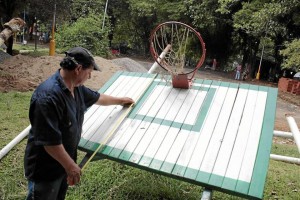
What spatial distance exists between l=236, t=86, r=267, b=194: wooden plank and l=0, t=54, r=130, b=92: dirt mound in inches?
331

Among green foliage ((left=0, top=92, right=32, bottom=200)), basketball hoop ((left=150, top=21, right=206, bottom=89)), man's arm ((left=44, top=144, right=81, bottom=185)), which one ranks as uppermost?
basketball hoop ((left=150, top=21, right=206, bottom=89))

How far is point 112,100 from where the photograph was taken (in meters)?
3.75

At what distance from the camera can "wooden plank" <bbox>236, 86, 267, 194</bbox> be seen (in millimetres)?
2805

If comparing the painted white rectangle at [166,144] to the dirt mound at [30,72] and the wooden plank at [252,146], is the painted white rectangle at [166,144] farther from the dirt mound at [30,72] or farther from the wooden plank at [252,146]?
the dirt mound at [30,72]

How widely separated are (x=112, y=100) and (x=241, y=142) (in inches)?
60.2

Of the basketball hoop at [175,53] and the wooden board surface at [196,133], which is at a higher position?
the basketball hoop at [175,53]

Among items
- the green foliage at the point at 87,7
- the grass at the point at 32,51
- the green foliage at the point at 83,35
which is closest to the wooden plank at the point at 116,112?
the green foliage at the point at 83,35

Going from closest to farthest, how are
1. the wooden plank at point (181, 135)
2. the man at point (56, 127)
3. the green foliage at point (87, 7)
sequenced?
the man at point (56, 127)
the wooden plank at point (181, 135)
the green foliage at point (87, 7)

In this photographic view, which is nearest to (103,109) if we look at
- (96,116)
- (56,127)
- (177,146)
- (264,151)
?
(96,116)

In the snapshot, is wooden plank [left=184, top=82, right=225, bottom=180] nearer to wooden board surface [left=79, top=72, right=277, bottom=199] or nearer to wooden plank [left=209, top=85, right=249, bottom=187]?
wooden board surface [left=79, top=72, right=277, bottom=199]

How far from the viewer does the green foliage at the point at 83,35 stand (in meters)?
19.8

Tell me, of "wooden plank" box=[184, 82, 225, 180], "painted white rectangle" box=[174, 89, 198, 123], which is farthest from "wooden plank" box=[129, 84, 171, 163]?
"wooden plank" box=[184, 82, 225, 180]

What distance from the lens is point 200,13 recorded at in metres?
24.0

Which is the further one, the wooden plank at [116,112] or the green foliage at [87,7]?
the green foliage at [87,7]
